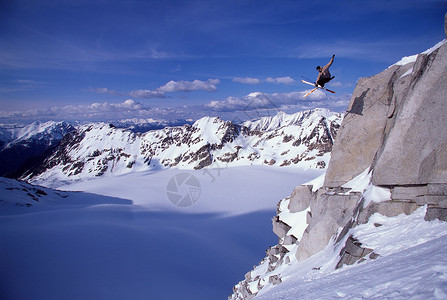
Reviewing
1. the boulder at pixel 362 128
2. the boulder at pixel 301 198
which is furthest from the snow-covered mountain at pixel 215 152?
the boulder at pixel 362 128

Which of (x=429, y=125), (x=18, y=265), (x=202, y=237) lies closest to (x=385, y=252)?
(x=429, y=125)

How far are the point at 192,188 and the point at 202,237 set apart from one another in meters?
49.6

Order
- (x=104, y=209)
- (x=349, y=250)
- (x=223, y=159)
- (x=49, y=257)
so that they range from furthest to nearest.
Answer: (x=223, y=159) < (x=104, y=209) < (x=49, y=257) < (x=349, y=250)

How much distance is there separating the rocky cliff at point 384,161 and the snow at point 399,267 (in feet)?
1.85

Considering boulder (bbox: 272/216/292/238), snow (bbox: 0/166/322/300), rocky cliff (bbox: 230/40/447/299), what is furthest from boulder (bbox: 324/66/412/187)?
snow (bbox: 0/166/322/300)

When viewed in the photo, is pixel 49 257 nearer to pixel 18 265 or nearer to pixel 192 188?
pixel 18 265

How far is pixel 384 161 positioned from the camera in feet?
34.4

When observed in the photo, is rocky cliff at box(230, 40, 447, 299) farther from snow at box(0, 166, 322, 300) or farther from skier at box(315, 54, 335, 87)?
snow at box(0, 166, 322, 300)

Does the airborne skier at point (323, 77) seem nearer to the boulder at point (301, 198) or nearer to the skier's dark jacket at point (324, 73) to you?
the skier's dark jacket at point (324, 73)

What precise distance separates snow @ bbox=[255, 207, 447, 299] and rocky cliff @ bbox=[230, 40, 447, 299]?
0.56m

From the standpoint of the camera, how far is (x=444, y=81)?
8.99 meters

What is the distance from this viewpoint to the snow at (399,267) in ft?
13.1

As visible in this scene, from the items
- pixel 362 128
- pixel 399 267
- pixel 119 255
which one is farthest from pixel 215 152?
pixel 399 267

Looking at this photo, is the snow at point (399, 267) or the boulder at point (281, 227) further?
the boulder at point (281, 227)
